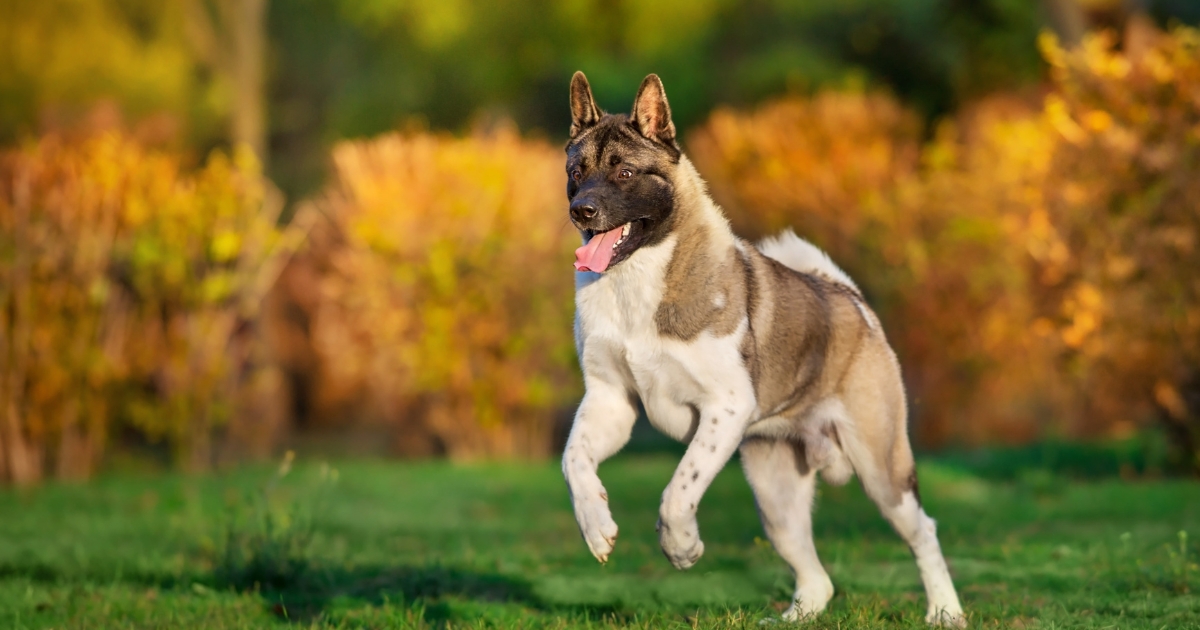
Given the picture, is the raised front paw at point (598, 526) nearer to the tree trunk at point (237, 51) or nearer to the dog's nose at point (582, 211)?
the dog's nose at point (582, 211)

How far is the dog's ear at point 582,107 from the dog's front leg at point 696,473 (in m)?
1.37

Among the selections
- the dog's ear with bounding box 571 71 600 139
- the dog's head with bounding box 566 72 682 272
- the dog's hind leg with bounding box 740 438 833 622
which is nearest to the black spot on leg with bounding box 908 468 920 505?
the dog's hind leg with bounding box 740 438 833 622

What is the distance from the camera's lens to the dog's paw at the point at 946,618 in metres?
5.59

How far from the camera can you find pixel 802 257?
6582 millimetres

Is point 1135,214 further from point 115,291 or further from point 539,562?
point 115,291

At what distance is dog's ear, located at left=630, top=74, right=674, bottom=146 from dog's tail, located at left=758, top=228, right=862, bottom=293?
102 cm

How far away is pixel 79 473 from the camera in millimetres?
13227

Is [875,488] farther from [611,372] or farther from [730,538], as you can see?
[730,538]

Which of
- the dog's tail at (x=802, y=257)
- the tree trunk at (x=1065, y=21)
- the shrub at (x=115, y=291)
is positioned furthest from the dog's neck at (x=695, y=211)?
the tree trunk at (x=1065, y=21)

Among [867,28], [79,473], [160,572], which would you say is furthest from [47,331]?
[867,28]

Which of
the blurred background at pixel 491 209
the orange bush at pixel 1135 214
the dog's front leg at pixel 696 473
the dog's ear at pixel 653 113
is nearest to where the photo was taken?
the dog's front leg at pixel 696 473

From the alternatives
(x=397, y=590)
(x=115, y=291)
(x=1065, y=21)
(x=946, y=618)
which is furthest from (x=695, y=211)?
(x=1065, y=21)

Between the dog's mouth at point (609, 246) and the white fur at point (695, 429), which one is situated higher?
the dog's mouth at point (609, 246)

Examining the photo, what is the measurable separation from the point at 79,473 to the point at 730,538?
725 centimetres
